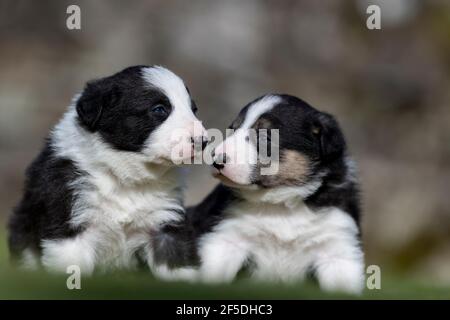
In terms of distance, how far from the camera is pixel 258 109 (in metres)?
8.66

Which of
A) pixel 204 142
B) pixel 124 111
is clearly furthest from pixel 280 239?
pixel 124 111

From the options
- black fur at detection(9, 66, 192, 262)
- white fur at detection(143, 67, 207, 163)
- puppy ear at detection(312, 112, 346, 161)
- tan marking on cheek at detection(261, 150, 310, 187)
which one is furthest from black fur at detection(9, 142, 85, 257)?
puppy ear at detection(312, 112, 346, 161)

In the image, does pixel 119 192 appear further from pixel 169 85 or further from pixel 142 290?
pixel 142 290

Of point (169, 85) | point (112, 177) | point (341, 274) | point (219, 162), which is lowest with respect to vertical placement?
point (341, 274)

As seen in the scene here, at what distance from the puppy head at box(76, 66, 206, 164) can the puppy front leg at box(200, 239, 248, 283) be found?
1.02 meters

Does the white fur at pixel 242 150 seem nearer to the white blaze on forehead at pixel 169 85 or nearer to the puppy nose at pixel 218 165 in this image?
the puppy nose at pixel 218 165

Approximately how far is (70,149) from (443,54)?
12516 mm

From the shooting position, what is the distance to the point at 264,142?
851 centimetres

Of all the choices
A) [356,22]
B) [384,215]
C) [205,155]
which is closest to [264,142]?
[205,155]

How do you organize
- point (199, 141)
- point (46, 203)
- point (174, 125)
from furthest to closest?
1. point (46, 203)
2. point (174, 125)
3. point (199, 141)

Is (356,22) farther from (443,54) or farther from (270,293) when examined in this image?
(270,293)

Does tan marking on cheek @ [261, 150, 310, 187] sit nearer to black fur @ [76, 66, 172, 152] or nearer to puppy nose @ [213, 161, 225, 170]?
puppy nose @ [213, 161, 225, 170]

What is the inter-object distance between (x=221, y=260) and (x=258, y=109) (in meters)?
1.39

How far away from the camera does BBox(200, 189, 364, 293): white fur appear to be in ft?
28.2
